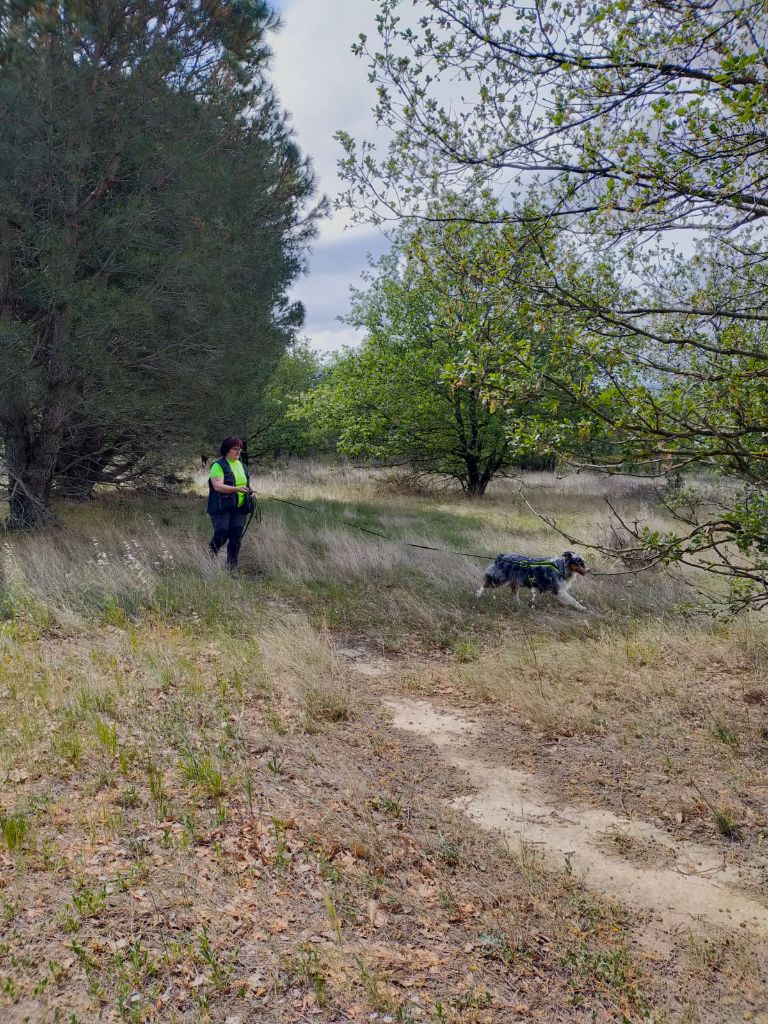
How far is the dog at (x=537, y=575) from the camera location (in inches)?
323

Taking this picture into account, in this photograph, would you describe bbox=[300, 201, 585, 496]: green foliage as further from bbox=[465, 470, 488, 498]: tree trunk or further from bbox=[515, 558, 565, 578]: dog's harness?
bbox=[515, 558, 565, 578]: dog's harness

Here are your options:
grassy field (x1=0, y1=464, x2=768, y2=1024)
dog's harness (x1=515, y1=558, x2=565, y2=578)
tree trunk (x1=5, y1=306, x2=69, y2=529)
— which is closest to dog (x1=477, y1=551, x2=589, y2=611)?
dog's harness (x1=515, y1=558, x2=565, y2=578)

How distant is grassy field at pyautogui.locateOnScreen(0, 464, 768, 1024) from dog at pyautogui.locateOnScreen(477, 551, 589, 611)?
12.6 inches

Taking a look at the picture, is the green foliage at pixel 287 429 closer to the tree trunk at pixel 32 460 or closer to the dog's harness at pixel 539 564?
the tree trunk at pixel 32 460

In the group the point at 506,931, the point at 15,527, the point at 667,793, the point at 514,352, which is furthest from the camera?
the point at 15,527

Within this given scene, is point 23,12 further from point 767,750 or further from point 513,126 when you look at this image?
point 767,750

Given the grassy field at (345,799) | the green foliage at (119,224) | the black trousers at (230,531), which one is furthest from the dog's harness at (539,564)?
the green foliage at (119,224)

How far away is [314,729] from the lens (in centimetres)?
489

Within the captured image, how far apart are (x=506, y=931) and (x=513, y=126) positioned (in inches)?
192

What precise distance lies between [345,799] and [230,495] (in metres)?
5.75

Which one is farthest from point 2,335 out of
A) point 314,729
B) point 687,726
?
point 687,726

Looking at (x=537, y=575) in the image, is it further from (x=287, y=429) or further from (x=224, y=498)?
(x=287, y=429)

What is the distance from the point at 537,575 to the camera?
27.6 ft

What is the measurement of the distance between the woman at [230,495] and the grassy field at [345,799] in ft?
3.42
